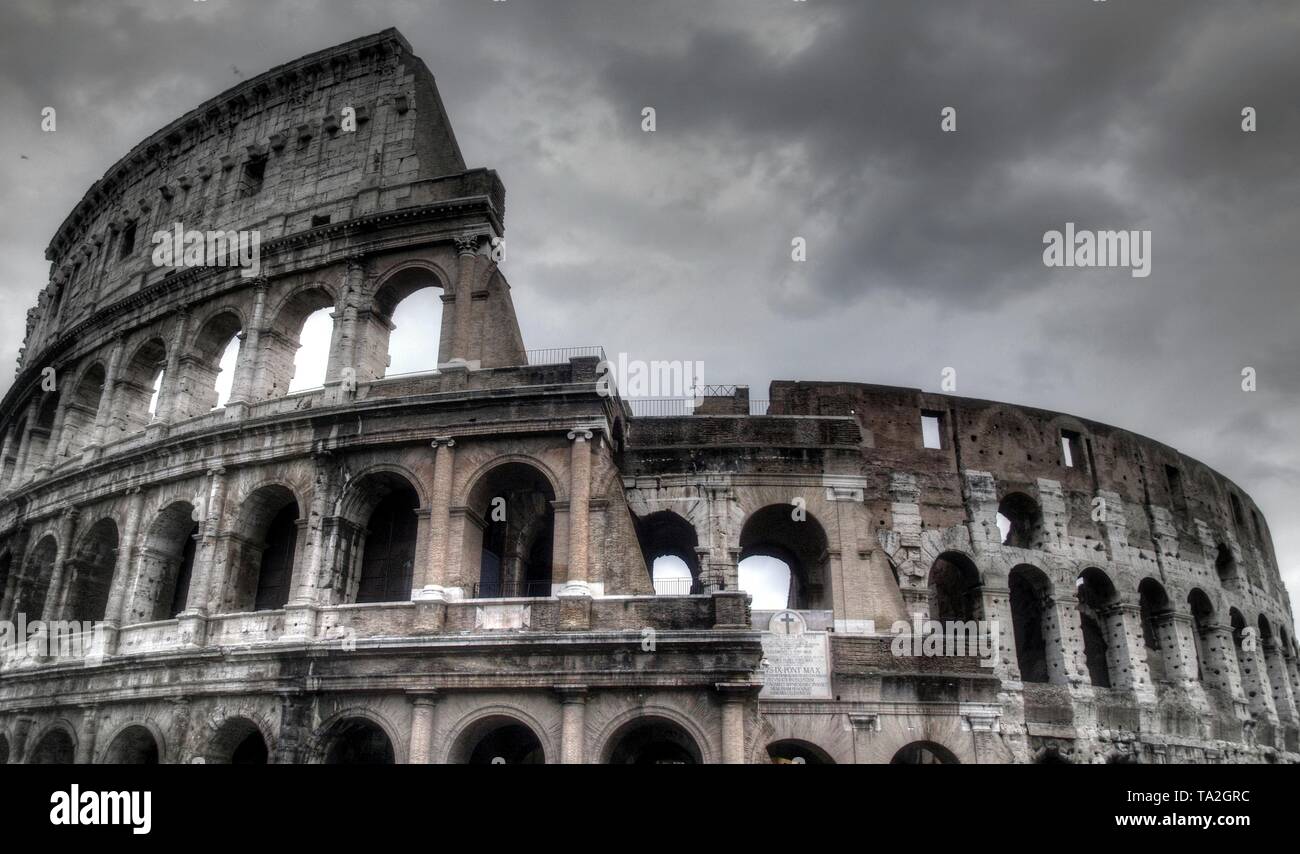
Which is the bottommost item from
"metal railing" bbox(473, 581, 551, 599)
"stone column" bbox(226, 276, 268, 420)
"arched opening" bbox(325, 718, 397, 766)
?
"arched opening" bbox(325, 718, 397, 766)

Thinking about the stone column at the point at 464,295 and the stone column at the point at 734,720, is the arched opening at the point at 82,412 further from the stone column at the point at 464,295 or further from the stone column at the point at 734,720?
the stone column at the point at 734,720

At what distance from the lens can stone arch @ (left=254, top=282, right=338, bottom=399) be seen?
60.1 feet

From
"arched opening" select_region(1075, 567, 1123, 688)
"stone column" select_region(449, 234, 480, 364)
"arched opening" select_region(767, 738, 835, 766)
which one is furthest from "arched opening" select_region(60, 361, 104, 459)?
"arched opening" select_region(1075, 567, 1123, 688)

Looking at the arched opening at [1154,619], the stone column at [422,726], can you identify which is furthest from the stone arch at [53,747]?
the arched opening at [1154,619]

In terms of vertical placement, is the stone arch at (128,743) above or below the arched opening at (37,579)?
below

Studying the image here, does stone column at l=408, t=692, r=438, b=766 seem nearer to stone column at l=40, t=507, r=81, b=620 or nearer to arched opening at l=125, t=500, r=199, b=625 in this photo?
arched opening at l=125, t=500, r=199, b=625

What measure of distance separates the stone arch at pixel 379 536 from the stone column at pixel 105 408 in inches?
286

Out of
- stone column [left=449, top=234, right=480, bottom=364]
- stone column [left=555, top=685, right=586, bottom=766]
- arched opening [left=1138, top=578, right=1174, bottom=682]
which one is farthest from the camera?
arched opening [left=1138, top=578, right=1174, bottom=682]

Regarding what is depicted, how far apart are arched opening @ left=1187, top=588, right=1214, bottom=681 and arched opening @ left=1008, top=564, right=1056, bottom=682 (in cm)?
426

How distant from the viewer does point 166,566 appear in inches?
711

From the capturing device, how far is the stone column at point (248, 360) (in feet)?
57.9

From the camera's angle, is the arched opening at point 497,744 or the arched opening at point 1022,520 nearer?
the arched opening at point 497,744

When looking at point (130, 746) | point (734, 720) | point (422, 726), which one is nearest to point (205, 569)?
point (130, 746)
